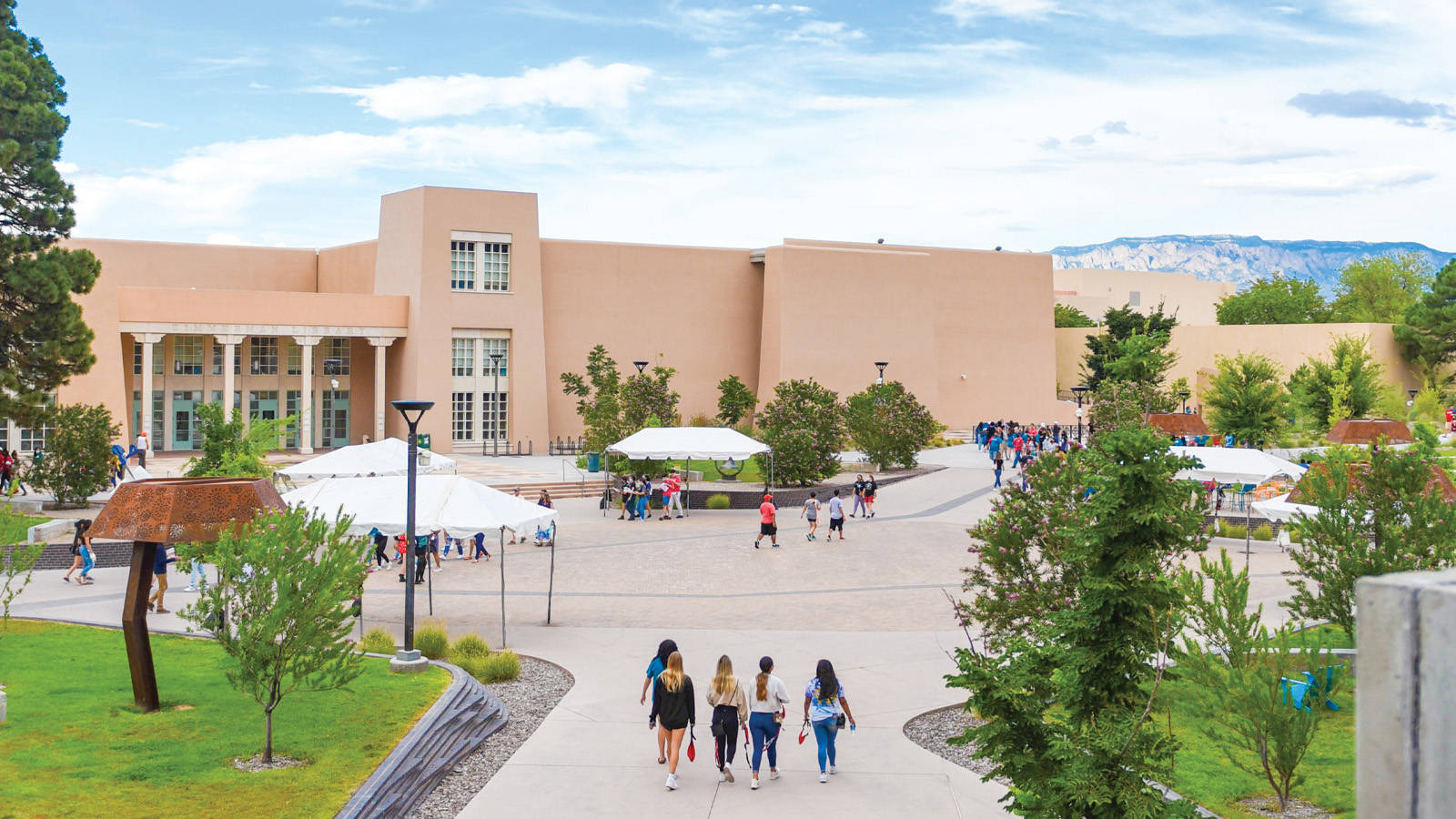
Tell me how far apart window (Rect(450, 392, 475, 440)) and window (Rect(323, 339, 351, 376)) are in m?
5.65

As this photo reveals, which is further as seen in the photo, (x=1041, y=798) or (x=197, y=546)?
(x=197, y=546)

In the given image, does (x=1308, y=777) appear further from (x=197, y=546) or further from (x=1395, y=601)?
(x=197, y=546)

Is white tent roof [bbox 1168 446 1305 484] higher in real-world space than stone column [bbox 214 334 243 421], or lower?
lower

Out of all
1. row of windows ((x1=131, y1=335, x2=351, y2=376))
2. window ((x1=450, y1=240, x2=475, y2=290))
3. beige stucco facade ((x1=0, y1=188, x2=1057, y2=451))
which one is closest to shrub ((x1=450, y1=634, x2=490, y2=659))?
beige stucco facade ((x1=0, y1=188, x2=1057, y2=451))

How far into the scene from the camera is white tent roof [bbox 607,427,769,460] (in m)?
31.0

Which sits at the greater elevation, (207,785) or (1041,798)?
(1041,798)

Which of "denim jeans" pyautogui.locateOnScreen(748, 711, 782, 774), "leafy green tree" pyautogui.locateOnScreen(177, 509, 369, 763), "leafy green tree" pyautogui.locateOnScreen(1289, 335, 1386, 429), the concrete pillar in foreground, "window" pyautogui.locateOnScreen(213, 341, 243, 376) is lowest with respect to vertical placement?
"denim jeans" pyautogui.locateOnScreen(748, 711, 782, 774)

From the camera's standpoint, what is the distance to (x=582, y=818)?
10.4 metres

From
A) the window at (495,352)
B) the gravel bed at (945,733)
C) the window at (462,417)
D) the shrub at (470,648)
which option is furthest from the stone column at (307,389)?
the gravel bed at (945,733)

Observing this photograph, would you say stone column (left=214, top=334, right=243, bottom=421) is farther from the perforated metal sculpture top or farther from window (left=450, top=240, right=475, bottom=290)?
the perforated metal sculpture top

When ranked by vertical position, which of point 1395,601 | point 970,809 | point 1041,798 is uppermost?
point 1395,601

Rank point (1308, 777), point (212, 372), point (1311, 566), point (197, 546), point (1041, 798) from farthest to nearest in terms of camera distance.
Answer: point (212, 372), point (197, 546), point (1311, 566), point (1308, 777), point (1041, 798)

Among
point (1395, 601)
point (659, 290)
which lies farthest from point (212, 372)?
point (1395, 601)

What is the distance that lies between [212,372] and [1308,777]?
4593 centimetres
